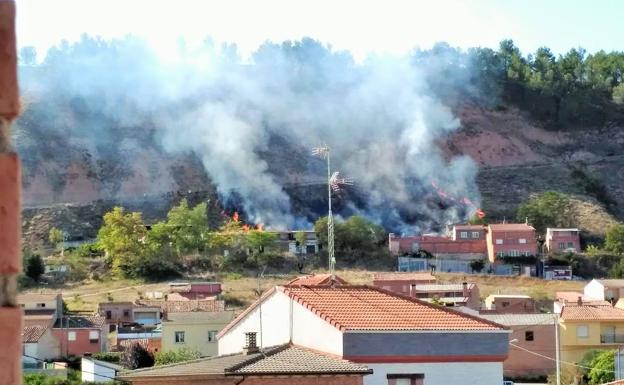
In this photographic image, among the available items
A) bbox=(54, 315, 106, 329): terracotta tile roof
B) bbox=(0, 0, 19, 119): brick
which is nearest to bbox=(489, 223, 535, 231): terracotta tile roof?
bbox=(54, 315, 106, 329): terracotta tile roof

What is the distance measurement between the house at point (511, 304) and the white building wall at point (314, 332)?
4064 cm

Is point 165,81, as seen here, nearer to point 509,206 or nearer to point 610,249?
point 509,206

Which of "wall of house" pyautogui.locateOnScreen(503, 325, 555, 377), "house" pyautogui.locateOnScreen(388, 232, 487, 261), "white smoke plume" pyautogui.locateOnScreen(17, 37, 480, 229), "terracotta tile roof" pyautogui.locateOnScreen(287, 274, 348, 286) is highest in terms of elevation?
"white smoke plume" pyautogui.locateOnScreen(17, 37, 480, 229)

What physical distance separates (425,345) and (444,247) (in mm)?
69957

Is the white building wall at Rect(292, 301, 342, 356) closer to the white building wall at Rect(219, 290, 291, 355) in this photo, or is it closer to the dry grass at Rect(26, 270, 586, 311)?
the white building wall at Rect(219, 290, 291, 355)

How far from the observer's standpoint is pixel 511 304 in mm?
66125

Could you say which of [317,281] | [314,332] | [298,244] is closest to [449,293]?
[298,244]

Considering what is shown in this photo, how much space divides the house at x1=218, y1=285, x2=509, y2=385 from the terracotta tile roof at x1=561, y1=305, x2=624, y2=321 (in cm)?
3126

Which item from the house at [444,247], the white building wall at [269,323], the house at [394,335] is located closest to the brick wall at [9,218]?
the house at [394,335]

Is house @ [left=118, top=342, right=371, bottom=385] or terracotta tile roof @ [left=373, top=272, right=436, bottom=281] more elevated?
terracotta tile roof @ [left=373, top=272, right=436, bottom=281]

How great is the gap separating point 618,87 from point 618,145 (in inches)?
352

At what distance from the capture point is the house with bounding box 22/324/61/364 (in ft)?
176

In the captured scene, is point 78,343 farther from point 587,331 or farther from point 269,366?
point 269,366

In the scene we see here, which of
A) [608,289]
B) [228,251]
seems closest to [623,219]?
[228,251]
